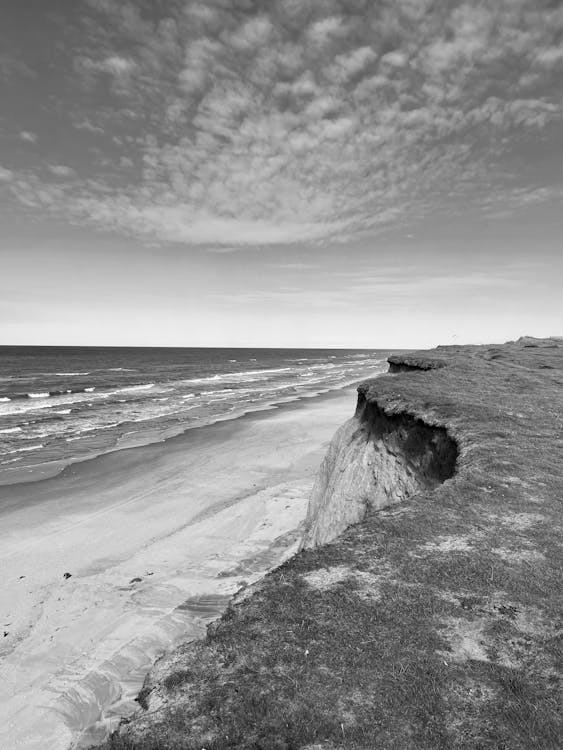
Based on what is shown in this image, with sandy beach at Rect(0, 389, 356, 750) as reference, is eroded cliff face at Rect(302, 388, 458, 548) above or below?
above

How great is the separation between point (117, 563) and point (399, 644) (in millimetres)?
14543

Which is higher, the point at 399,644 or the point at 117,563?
the point at 399,644

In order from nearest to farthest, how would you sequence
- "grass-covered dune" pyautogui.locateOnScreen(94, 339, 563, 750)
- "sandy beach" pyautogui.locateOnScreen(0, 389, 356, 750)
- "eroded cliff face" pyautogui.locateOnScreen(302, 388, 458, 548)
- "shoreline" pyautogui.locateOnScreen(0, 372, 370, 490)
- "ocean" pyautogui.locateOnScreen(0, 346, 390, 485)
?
"grass-covered dune" pyautogui.locateOnScreen(94, 339, 563, 750) < "sandy beach" pyautogui.locateOnScreen(0, 389, 356, 750) < "eroded cliff face" pyautogui.locateOnScreen(302, 388, 458, 548) < "shoreline" pyautogui.locateOnScreen(0, 372, 370, 490) < "ocean" pyautogui.locateOnScreen(0, 346, 390, 485)

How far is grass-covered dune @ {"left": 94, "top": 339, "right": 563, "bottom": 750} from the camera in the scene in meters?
3.97

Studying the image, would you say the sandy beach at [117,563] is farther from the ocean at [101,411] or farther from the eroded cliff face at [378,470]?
the ocean at [101,411]

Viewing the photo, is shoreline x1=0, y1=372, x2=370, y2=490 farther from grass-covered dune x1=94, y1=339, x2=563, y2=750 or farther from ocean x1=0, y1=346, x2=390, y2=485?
grass-covered dune x1=94, y1=339, x2=563, y2=750

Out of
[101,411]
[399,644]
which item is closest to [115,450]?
[101,411]

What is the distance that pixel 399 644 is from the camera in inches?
196

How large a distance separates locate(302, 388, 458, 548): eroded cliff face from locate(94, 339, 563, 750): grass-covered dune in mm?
3556

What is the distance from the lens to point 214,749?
381 centimetres

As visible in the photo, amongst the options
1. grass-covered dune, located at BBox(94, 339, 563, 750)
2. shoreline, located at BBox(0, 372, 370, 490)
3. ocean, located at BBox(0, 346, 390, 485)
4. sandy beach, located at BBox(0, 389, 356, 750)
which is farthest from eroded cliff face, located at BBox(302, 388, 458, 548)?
ocean, located at BBox(0, 346, 390, 485)

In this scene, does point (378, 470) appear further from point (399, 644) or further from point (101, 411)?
point (101, 411)

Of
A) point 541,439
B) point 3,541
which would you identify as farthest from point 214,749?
point 3,541

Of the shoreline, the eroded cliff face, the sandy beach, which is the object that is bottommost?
the sandy beach
